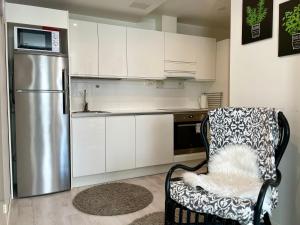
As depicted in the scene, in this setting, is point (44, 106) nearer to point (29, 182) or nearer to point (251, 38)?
point (29, 182)

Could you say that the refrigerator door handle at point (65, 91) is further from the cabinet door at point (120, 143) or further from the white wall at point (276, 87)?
the white wall at point (276, 87)

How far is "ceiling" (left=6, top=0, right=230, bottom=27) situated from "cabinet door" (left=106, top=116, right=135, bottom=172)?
4.79 feet

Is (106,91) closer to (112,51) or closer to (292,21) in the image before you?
(112,51)

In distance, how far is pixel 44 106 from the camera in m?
2.74

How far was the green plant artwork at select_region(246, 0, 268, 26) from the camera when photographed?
6.63 ft

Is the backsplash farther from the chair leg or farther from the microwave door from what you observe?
the chair leg

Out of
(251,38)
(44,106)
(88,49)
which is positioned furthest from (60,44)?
(251,38)

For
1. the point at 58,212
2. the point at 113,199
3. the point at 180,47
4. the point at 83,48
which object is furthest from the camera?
the point at 180,47

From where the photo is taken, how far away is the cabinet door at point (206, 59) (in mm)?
4078

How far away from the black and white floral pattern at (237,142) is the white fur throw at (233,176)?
45 millimetres

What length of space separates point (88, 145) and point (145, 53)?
1.56 meters

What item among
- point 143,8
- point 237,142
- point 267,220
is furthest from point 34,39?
point 267,220

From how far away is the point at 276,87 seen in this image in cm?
196

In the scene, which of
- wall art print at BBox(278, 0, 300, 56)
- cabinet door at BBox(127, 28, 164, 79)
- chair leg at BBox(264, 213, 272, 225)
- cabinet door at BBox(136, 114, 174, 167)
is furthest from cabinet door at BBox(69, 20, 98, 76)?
chair leg at BBox(264, 213, 272, 225)
